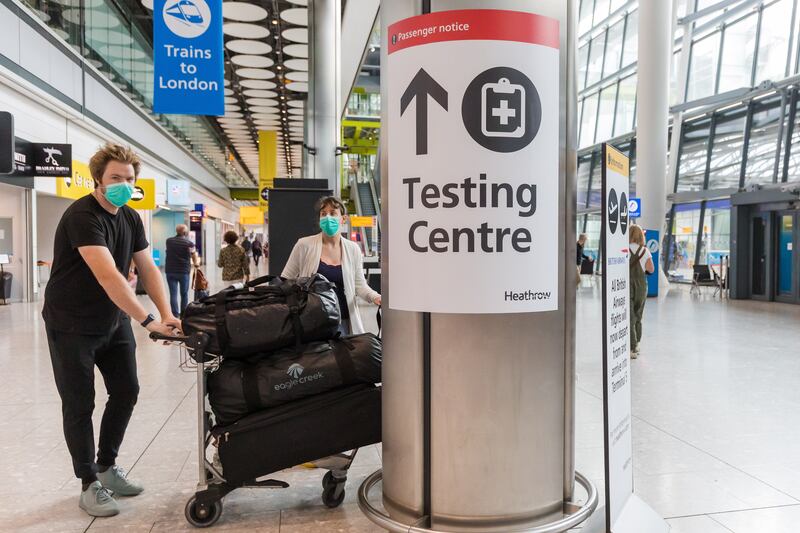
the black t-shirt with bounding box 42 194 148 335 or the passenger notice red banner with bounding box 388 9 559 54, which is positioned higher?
the passenger notice red banner with bounding box 388 9 559 54

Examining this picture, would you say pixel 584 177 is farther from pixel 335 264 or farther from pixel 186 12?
pixel 335 264

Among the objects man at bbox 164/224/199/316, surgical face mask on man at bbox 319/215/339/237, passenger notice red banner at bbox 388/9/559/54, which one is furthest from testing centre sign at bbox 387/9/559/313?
man at bbox 164/224/199/316

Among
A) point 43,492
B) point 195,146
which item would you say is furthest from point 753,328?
point 195,146

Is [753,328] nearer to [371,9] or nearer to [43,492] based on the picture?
[371,9]

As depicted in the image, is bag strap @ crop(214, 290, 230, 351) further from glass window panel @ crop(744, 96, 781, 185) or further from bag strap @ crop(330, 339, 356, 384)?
glass window panel @ crop(744, 96, 781, 185)

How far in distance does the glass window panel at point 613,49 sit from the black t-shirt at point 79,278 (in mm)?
21089

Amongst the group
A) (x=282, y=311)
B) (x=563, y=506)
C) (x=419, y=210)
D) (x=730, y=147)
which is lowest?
(x=563, y=506)

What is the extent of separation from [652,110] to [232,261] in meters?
10.8

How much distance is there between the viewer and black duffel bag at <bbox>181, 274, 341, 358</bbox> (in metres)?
2.68

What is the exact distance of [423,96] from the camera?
2.29m

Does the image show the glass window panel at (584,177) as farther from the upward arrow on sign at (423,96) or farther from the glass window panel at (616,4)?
the upward arrow on sign at (423,96)

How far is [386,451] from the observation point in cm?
253

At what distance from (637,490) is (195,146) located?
92.8 ft

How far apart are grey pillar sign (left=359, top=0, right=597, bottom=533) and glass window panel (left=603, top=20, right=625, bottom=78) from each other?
2063 centimetres
